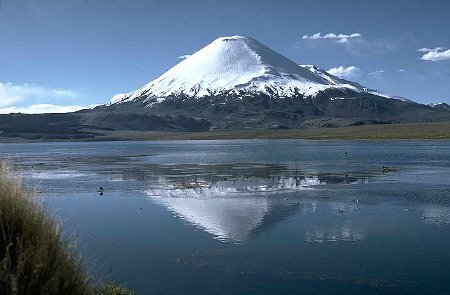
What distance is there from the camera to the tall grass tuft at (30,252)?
6.70 metres

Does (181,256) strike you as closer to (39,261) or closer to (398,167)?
(39,261)

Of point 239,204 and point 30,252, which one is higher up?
point 30,252

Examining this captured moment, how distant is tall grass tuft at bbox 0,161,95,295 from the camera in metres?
6.70

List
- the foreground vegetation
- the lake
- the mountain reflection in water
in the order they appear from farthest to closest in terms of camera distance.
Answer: the mountain reflection in water, the lake, the foreground vegetation

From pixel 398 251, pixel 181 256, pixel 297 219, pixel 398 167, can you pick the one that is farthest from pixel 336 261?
pixel 398 167

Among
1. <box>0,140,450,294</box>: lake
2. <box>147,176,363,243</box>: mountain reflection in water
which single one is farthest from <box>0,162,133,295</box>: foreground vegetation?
<box>147,176,363,243</box>: mountain reflection in water

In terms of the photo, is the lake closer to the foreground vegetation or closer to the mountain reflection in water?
the mountain reflection in water

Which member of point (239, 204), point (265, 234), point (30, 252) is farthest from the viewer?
point (239, 204)

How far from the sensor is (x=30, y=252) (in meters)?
6.90

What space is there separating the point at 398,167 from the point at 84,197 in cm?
3475

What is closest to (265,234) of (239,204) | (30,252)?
(239,204)

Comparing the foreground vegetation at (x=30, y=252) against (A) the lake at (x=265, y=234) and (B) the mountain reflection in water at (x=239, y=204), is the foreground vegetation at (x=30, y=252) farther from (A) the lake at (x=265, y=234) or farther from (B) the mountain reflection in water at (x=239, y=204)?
(B) the mountain reflection in water at (x=239, y=204)

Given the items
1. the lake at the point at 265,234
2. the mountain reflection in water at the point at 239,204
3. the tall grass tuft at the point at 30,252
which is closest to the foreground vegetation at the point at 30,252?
the tall grass tuft at the point at 30,252

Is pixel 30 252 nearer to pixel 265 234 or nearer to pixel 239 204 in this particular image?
pixel 265 234
